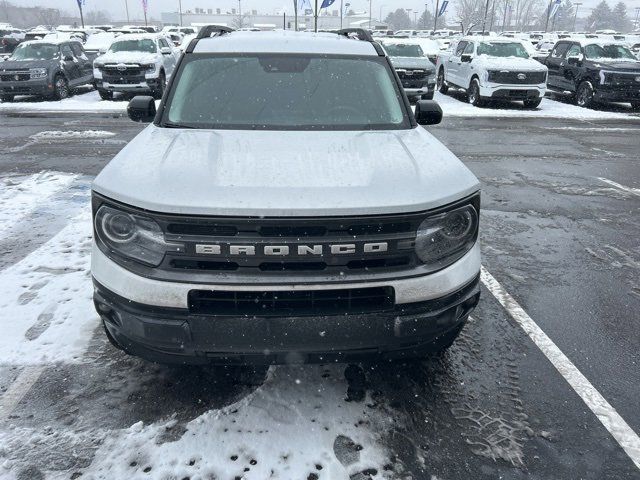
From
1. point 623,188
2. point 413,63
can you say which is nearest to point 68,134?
point 413,63

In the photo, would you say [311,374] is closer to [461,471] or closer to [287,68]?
[461,471]

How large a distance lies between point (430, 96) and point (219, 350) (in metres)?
15.8

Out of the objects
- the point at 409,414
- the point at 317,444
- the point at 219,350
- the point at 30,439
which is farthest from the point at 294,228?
the point at 30,439

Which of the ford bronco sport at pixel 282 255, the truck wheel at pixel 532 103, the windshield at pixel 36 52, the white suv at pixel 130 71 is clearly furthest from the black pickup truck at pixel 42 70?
the ford bronco sport at pixel 282 255

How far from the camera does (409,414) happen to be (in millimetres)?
2789

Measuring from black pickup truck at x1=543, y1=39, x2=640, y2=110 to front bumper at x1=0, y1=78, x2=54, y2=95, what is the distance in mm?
15548

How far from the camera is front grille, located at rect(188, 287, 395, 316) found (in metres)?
2.36

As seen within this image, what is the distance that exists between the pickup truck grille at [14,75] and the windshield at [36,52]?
0.94m

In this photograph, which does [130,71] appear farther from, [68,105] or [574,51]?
[574,51]

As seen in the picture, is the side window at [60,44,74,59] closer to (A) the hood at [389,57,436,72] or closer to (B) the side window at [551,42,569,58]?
(A) the hood at [389,57,436,72]

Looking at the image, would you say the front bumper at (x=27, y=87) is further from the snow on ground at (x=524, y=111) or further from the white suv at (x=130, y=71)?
the snow on ground at (x=524, y=111)

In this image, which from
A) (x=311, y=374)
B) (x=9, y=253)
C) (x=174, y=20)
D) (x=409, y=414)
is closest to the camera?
(x=409, y=414)

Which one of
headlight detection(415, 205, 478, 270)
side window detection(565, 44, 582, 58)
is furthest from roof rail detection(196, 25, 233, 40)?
side window detection(565, 44, 582, 58)

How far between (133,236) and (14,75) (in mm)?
15869
